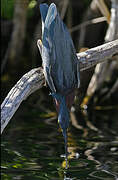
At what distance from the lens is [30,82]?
398 centimetres

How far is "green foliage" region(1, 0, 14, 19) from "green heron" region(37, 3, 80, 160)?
3474 millimetres

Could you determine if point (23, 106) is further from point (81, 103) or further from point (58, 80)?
point (58, 80)

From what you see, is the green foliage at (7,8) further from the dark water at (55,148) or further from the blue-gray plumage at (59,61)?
the blue-gray plumage at (59,61)

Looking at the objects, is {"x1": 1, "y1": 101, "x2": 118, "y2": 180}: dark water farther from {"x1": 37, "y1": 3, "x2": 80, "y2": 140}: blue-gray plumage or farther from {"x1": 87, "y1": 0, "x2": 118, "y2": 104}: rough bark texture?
{"x1": 37, "y1": 3, "x2": 80, "y2": 140}: blue-gray plumage

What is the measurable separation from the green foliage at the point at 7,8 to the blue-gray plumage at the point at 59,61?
3476mm

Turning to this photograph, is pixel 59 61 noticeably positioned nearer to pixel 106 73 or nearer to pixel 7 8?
pixel 106 73

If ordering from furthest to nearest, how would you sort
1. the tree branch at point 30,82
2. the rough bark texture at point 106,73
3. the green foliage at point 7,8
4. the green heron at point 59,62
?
the green foliage at point 7,8 < the rough bark texture at point 106,73 < the green heron at point 59,62 < the tree branch at point 30,82

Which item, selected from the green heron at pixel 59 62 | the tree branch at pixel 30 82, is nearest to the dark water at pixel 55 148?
the green heron at pixel 59 62

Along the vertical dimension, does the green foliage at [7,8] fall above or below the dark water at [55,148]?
above

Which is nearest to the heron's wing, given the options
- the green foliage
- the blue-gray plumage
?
the blue-gray plumage

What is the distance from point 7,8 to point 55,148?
3.59 m

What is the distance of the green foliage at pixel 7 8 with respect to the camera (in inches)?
306

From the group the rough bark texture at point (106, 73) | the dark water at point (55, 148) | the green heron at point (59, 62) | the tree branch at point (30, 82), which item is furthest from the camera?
the rough bark texture at point (106, 73)

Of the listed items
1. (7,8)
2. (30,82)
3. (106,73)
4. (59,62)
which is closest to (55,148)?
(59,62)
